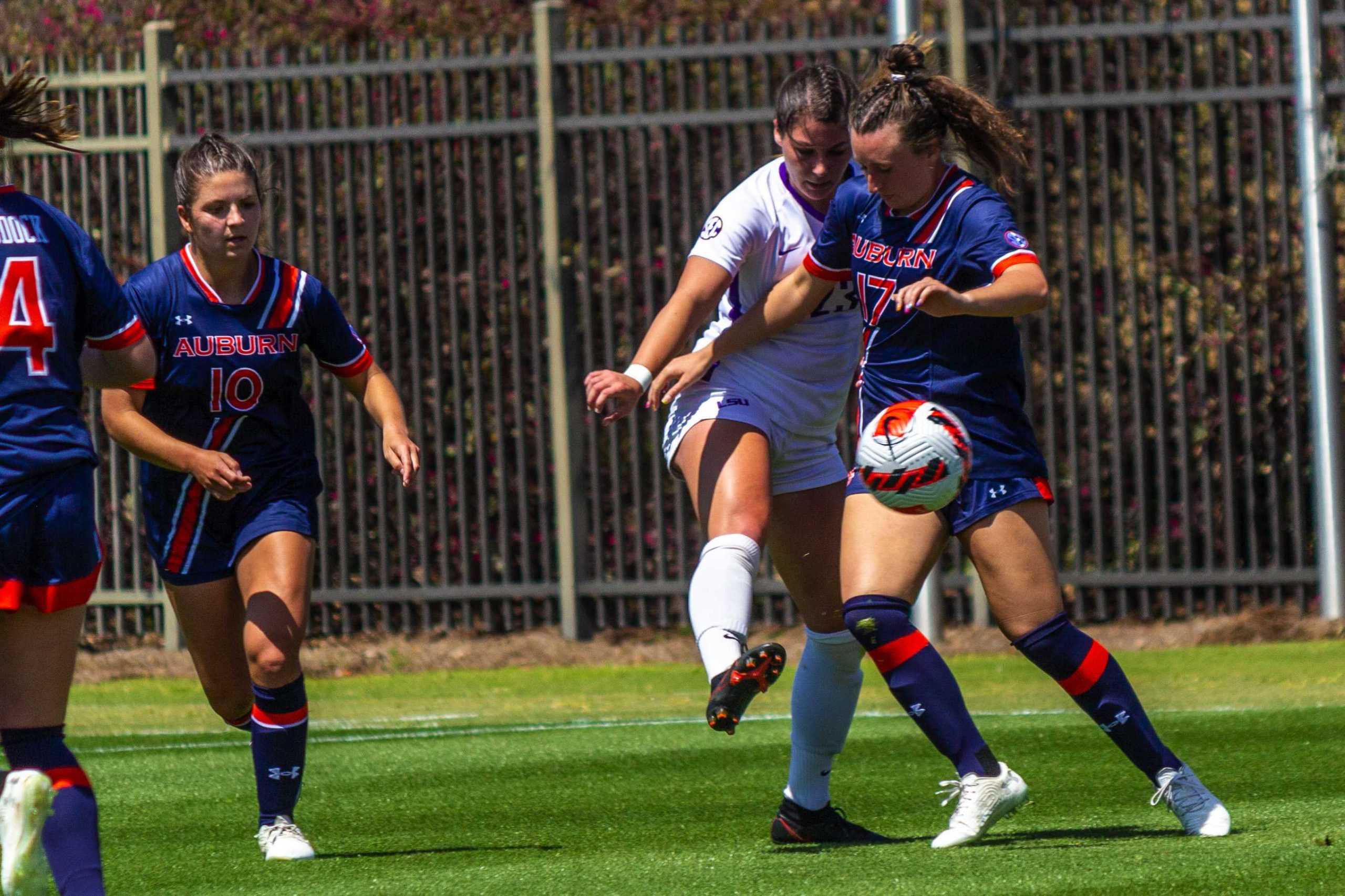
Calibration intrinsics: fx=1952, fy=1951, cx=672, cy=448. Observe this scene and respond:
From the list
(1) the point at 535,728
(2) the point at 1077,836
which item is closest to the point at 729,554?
(2) the point at 1077,836

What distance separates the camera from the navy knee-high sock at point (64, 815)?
13.1 ft

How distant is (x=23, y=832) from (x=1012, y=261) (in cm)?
270

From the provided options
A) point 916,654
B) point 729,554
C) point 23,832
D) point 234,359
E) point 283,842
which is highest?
point 234,359

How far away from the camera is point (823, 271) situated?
5.45m

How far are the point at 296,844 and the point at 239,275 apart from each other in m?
1.65

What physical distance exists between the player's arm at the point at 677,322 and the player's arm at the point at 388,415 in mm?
538

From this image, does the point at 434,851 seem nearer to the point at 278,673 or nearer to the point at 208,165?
the point at 278,673

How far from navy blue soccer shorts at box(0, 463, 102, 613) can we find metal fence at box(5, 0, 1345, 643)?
6.68 metres

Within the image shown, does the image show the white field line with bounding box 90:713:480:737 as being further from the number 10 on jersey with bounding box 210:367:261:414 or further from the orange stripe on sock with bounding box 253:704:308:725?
the number 10 on jersey with bounding box 210:367:261:414

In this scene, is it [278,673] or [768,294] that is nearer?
[278,673]

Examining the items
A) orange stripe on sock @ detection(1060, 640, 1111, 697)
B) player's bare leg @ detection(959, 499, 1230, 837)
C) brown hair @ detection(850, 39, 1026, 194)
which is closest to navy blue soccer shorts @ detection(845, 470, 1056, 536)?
player's bare leg @ detection(959, 499, 1230, 837)

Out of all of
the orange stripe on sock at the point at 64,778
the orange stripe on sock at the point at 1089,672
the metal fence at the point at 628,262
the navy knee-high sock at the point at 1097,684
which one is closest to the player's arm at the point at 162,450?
the orange stripe on sock at the point at 64,778

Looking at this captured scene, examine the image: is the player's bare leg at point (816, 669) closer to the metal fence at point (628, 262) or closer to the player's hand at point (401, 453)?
the player's hand at point (401, 453)

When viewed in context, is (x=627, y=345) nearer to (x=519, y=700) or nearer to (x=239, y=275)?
(x=519, y=700)
